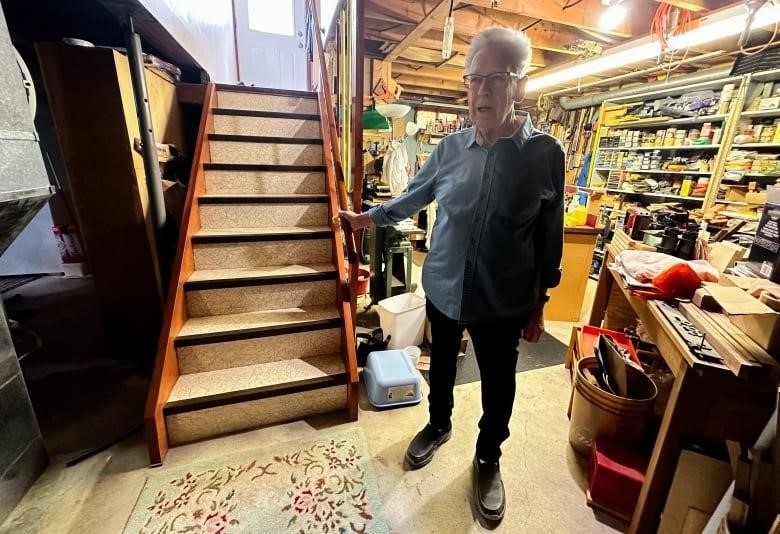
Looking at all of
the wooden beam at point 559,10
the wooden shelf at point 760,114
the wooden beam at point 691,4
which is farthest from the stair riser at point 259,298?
the wooden shelf at point 760,114

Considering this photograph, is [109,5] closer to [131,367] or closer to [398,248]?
[131,367]

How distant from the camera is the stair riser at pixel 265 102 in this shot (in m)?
2.76

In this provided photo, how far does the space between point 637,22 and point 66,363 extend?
5095 millimetres

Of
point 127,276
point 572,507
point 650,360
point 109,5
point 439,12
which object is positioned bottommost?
point 572,507

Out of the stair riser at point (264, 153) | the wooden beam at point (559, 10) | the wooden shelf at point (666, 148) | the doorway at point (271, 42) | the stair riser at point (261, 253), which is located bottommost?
the stair riser at point (261, 253)

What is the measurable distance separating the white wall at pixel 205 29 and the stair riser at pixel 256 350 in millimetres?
1731

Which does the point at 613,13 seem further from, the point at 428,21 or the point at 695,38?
the point at 428,21

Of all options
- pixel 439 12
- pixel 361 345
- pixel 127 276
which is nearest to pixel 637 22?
pixel 439 12

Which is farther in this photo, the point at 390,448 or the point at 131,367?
the point at 131,367

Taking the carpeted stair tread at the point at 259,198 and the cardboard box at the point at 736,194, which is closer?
the carpeted stair tread at the point at 259,198

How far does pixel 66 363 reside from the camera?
2.20m

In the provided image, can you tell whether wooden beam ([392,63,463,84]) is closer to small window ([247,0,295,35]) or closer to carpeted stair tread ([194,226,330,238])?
small window ([247,0,295,35])

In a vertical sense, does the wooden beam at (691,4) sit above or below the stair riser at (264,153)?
above

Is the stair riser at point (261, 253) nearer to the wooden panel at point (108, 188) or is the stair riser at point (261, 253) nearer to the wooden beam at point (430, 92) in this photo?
the wooden panel at point (108, 188)
